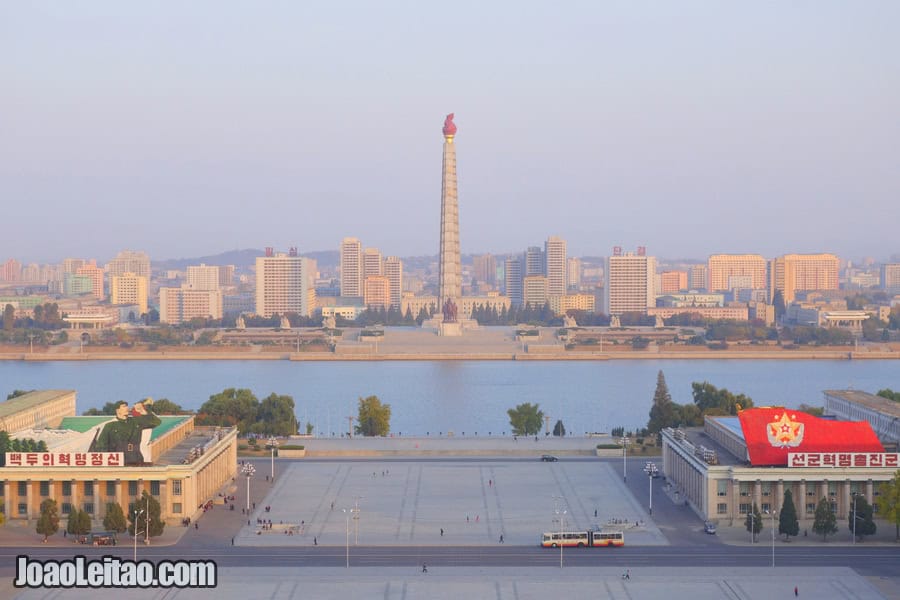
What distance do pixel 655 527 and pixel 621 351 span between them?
5037 cm

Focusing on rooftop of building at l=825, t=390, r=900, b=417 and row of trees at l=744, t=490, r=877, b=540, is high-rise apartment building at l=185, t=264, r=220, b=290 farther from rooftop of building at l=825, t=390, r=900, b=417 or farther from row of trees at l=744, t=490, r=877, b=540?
row of trees at l=744, t=490, r=877, b=540

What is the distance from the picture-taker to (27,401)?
3350cm

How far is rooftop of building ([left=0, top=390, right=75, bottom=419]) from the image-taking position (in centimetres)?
3126

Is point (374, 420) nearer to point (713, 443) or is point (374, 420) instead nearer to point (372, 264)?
point (713, 443)

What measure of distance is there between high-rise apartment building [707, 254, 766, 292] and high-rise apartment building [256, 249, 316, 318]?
62056 millimetres

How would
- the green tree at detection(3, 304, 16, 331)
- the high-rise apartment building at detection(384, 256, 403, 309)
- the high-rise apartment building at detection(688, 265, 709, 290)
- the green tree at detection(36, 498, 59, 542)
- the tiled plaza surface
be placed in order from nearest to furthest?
1. the green tree at detection(36, 498, 59, 542)
2. the tiled plaza surface
3. the green tree at detection(3, 304, 16, 331)
4. the high-rise apartment building at detection(384, 256, 403, 309)
5. the high-rise apartment building at detection(688, 265, 709, 290)

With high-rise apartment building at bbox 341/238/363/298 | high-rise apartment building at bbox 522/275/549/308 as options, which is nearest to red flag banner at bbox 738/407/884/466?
high-rise apartment building at bbox 522/275/549/308

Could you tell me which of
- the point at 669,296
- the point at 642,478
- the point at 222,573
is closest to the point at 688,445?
the point at 642,478

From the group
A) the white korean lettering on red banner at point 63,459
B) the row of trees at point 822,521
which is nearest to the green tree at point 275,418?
the white korean lettering on red banner at point 63,459

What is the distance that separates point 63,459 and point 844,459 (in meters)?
14.5

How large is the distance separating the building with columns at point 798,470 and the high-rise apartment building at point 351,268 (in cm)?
10102

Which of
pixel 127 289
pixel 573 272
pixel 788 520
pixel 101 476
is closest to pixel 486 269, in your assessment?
pixel 573 272

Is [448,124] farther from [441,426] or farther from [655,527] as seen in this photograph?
[655,527]

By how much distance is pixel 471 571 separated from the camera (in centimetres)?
A: 2158
